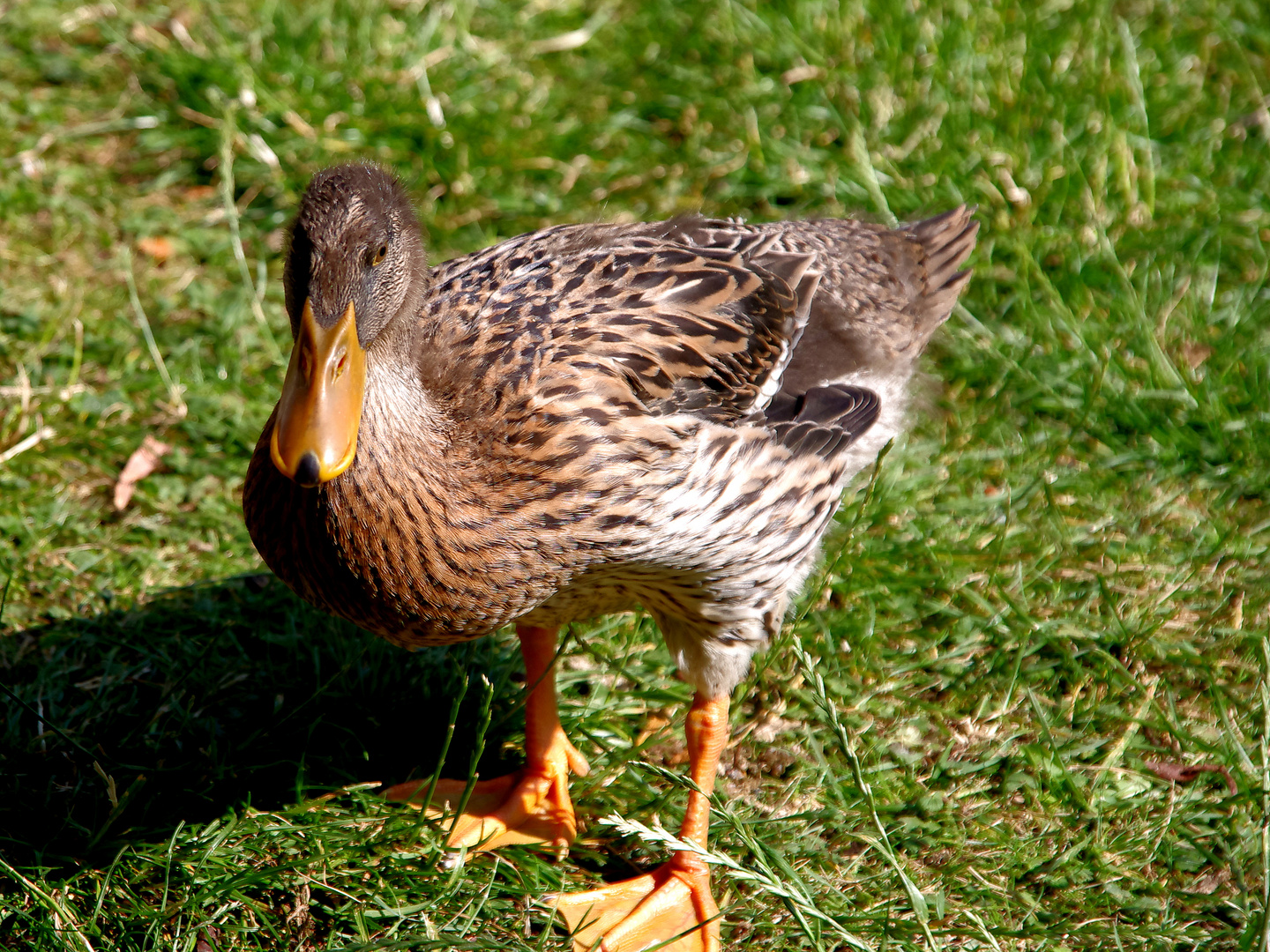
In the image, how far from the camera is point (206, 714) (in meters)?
4.00

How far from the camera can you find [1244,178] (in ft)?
18.9

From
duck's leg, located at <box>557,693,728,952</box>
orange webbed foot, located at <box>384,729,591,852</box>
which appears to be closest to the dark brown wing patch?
duck's leg, located at <box>557,693,728,952</box>

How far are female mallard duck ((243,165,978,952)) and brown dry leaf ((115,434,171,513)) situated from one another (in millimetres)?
1567

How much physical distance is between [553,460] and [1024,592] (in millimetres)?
2145

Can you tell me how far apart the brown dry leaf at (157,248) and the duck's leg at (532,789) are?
2718mm

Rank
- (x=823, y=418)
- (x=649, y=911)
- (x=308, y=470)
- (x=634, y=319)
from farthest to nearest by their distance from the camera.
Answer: (x=823, y=418)
(x=649, y=911)
(x=634, y=319)
(x=308, y=470)

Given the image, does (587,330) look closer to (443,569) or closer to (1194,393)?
(443,569)

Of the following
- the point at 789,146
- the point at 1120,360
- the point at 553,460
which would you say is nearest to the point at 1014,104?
the point at 789,146

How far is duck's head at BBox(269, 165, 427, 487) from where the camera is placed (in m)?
2.85

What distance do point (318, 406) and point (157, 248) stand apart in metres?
3.22

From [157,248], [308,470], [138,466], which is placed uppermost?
[308,470]

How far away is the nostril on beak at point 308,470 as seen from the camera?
111 inches

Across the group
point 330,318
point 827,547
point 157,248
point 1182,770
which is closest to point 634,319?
point 330,318

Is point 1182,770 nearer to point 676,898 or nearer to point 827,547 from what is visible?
point 827,547
